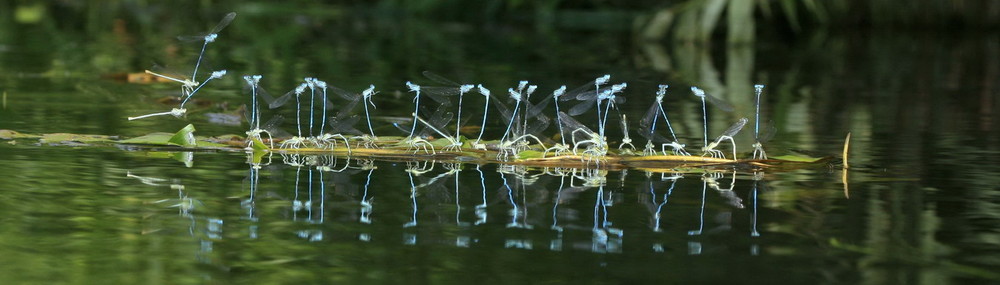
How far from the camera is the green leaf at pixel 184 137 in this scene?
4441 millimetres

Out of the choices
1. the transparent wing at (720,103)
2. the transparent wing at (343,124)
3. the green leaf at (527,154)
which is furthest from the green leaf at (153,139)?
the transparent wing at (720,103)

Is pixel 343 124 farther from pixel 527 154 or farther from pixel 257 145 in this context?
pixel 527 154

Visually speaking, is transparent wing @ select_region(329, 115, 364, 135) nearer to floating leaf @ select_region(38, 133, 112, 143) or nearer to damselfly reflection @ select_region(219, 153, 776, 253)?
damselfly reflection @ select_region(219, 153, 776, 253)

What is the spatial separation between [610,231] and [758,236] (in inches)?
10.8

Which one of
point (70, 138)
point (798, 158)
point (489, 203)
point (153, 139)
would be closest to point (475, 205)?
point (489, 203)

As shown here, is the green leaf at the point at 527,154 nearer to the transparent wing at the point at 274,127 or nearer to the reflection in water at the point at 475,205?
the reflection in water at the point at 475,205

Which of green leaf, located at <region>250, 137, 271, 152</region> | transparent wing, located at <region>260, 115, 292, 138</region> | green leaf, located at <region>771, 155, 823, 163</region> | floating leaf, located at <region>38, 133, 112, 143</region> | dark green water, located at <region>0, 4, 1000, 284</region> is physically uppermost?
transparent wing, located at <region>260, 115, 292, 138</region>

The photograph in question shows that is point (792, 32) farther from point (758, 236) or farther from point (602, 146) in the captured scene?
point (758, 236)

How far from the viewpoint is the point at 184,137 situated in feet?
14.6

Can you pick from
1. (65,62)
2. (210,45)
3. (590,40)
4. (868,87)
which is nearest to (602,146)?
(868,87)

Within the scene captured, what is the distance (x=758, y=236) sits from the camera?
10.3 feet

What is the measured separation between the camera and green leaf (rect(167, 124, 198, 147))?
444 centimetres

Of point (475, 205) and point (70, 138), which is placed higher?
point (70, 138)

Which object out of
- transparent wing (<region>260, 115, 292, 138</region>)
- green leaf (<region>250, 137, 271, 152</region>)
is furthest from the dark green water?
transparent wing (<region>260, 115, 292, 138</region>)
